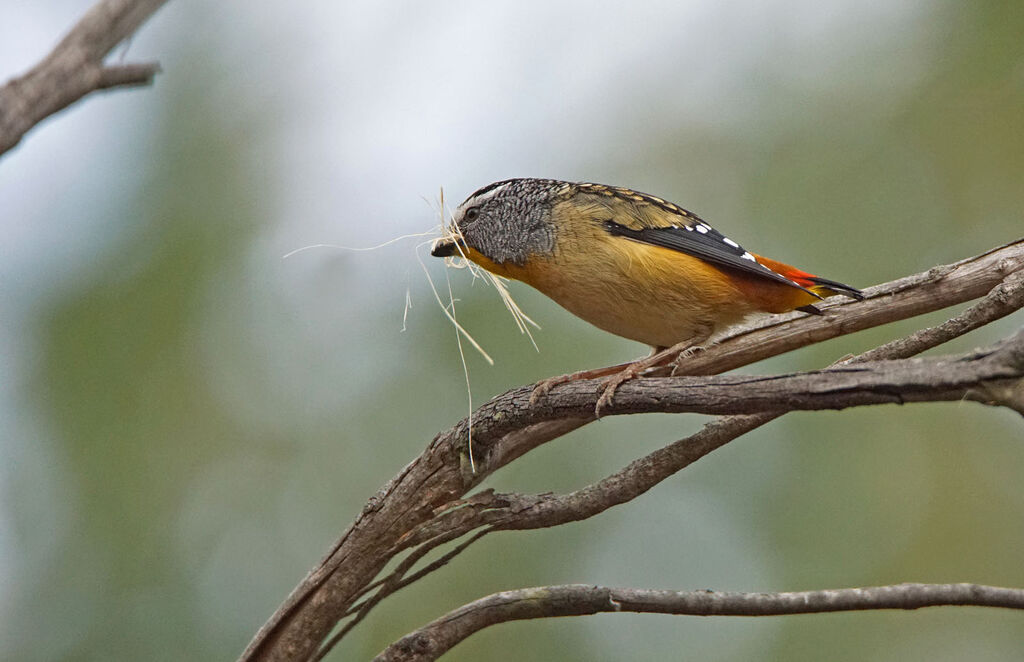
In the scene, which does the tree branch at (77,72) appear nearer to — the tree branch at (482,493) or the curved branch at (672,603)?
the tree branch at (482,493)

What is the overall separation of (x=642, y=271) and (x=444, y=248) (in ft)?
3.24

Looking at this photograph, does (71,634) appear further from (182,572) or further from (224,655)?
(224,655)

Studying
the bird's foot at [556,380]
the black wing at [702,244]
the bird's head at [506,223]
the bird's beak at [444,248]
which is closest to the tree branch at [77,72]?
the bird's foot at [556,380]

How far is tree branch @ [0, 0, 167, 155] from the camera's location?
98.9 inches

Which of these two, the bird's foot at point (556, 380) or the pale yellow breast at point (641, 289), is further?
the pale yellow breast at point (641, 289)

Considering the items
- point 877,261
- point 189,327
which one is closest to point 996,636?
point 877,261

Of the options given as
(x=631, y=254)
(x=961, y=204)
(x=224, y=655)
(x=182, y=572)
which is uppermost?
(x=961, y=204)

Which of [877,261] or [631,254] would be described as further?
[877,261]

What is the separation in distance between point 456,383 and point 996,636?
379cm

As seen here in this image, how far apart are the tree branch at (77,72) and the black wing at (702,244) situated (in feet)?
6.84

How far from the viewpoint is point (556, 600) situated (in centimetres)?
300

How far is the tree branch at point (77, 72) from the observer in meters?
→ 2.51

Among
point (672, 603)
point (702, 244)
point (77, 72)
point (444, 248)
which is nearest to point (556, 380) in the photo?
point (672, 603)

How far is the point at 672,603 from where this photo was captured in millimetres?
2846
